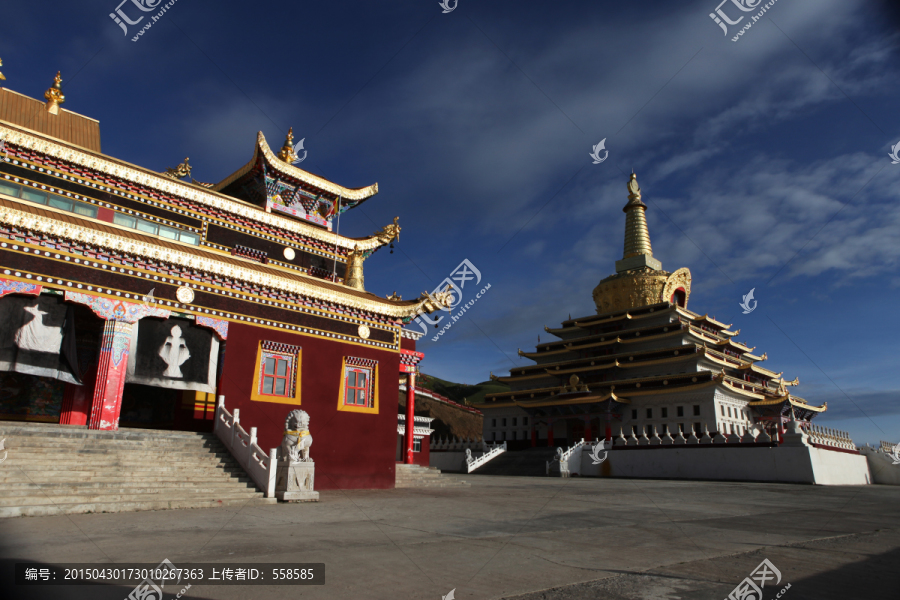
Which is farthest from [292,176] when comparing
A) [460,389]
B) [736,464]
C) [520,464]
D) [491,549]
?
[460,389]

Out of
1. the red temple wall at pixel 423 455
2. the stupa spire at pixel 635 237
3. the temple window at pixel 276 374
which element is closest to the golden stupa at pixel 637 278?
the stupa spire at pixel 635 237

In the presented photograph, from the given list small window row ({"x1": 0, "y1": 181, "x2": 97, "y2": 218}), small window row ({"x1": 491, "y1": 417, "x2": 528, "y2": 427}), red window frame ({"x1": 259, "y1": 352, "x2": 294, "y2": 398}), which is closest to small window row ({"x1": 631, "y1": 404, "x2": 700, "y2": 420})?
small window row ({"x1": 491, "y1": 417, "x2": 528, "y2": 427})

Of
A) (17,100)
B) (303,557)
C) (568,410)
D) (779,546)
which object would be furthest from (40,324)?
(568,410)

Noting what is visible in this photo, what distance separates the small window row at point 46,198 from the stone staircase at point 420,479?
13.7 metres

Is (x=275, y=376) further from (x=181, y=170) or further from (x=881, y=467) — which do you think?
(x=881, y=467)

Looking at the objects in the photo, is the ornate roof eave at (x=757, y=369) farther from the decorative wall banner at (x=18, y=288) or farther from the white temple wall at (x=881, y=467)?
the decorative wall banner at (x=18, y=288)

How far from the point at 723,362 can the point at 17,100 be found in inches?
1798

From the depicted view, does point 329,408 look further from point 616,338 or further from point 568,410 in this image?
point 616,338

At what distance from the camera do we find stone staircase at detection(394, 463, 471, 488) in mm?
20219

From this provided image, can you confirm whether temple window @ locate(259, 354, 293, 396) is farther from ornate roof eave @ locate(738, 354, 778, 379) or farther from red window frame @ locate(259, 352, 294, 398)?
ornate roof eave @ locate(738, 354, 778, 379)

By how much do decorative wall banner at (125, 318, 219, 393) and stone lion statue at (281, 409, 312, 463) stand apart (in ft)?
12.7

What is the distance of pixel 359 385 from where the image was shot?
63.1 ft

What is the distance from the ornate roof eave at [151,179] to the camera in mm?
16141

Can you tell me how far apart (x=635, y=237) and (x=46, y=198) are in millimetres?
49080
